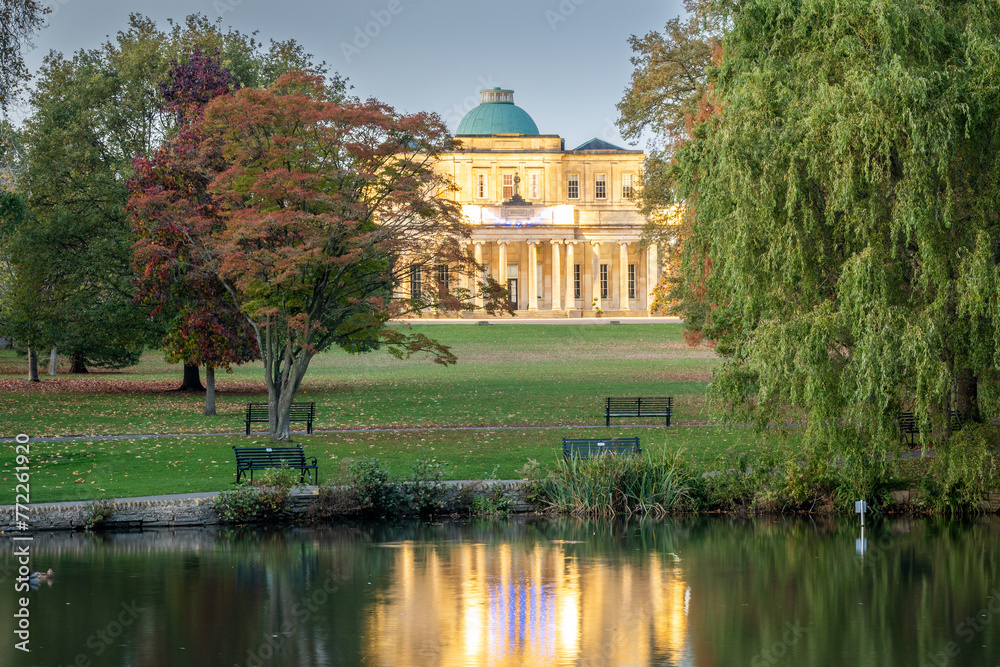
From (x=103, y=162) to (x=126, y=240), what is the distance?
5.30 m

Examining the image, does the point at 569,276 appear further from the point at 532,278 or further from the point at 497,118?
the point at 497,118

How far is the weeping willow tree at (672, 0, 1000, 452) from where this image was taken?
60.8ft

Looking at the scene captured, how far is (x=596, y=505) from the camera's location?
2023cm

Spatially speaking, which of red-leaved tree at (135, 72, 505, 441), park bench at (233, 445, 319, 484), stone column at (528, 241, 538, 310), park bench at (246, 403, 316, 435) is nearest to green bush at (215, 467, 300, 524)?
park bench at (233, 445, 319, 484)

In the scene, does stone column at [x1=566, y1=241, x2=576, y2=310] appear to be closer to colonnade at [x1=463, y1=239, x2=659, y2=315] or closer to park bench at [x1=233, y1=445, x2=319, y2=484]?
colonnade at [x1=463, y1=239, x2=659, y2=315]

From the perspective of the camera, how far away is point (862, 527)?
18859 millimetres

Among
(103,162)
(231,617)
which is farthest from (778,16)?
(103,162)

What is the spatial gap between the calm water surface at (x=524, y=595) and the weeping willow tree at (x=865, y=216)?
240 cm

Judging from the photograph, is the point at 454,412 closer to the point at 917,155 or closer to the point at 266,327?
the point at 266,327

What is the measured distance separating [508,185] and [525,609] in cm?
8718

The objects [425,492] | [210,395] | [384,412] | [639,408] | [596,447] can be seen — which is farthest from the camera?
[384,412]

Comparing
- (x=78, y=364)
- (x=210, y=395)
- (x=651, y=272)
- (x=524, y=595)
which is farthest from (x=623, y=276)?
(x=524, y=595)

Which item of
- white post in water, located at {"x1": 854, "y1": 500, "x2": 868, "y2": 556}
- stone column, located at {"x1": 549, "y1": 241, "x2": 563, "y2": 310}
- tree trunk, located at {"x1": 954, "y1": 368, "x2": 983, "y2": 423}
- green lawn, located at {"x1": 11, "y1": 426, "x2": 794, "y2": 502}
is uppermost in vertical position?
stone column, located at {"x1": 549, "y1": 241, "x2": 563, "y2": 310}

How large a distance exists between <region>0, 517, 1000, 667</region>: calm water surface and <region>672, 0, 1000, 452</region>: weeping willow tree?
7.89 ft
